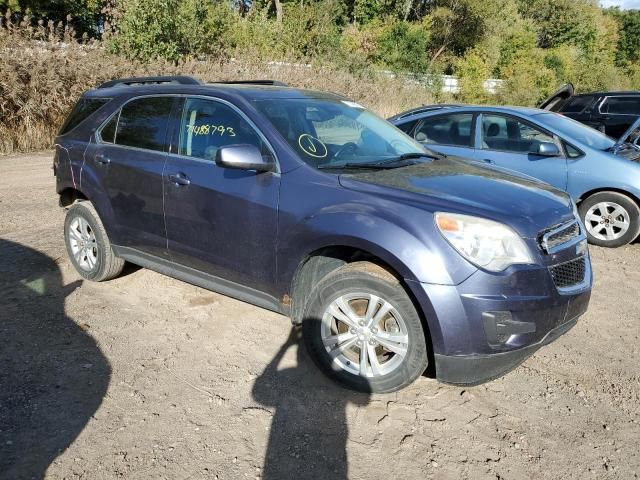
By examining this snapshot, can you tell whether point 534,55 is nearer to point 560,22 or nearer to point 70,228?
point 560,22

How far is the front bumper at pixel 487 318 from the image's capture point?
2.84 meters

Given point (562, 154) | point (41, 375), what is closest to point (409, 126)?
point (562, 154)

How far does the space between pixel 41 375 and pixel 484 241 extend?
9.30 feet

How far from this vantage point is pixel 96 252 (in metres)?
4.87

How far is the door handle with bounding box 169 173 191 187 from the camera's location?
3885 millimetres

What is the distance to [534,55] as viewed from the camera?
36.8m

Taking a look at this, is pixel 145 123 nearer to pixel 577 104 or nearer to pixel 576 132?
pixel 576 132

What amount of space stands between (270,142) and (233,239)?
706 mm

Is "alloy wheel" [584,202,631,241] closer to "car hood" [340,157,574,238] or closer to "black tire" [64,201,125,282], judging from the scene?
"car hood" [340,157,574,238]

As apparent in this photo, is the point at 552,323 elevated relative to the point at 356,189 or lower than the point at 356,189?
lower

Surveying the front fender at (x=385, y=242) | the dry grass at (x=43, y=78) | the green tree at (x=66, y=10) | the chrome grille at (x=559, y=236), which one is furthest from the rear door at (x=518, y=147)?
the green tree at (x=66, y=10)

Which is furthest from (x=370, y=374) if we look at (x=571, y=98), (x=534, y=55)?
(x=534, y=55)

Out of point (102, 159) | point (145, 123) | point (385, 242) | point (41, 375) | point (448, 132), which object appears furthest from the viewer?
point (448, 132)

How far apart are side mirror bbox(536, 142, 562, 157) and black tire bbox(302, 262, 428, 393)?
405cm
